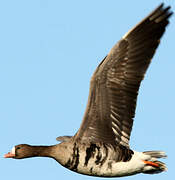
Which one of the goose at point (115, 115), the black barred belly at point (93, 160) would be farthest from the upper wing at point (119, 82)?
the black barred belly at point (93, 160)

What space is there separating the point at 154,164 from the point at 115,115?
160cm

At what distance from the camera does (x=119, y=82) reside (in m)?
12.2

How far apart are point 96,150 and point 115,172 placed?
2.34ft

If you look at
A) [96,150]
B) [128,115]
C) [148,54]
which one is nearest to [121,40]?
[148,54]

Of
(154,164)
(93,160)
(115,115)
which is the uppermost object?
(115,115)

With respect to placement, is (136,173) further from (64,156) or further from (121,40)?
(121,40)

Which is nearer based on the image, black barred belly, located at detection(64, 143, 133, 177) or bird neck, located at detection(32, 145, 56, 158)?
black barred belly, located at detection(64, 143, 133, 177)

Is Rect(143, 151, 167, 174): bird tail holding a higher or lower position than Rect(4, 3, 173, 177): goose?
lower

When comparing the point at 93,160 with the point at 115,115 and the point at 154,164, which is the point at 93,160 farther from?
the point at 154,164

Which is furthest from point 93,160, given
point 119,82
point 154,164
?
point 119,82

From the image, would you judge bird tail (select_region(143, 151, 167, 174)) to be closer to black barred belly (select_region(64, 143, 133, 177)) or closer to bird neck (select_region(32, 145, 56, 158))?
black barred belly (select_region(64, 143, 133, 177))

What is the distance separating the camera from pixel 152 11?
38.9ft

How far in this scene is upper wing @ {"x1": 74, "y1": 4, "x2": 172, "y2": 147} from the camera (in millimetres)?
11922

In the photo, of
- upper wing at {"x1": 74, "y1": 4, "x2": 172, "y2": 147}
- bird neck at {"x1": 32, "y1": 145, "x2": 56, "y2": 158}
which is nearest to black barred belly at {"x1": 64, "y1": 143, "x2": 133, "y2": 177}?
upper wing at {"x1": 74, "y1": 4, "x2": 172, "y2": 147}
